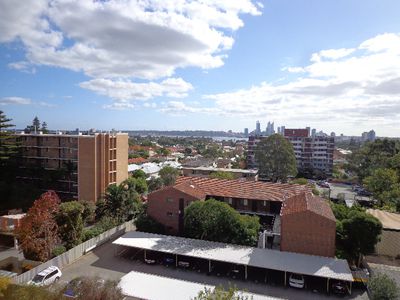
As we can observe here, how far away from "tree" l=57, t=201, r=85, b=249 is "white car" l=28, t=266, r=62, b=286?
4240 millimetres

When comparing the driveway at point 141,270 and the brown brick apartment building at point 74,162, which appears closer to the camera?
the driveway at point 141,270

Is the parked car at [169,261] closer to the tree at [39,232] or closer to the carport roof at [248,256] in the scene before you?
the carport roof at [248,256]

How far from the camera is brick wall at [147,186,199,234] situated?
33.4m

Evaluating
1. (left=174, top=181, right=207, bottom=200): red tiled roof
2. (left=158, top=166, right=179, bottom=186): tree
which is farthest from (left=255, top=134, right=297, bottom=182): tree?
(left=174, top=181, right=207, bottom=200): red tiled roof

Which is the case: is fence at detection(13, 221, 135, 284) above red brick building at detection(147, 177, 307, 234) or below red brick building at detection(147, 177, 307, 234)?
below

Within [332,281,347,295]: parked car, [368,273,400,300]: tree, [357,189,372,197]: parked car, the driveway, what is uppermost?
[368,273,400,300]: tree

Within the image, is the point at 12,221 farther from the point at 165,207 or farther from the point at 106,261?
the point at 165,207

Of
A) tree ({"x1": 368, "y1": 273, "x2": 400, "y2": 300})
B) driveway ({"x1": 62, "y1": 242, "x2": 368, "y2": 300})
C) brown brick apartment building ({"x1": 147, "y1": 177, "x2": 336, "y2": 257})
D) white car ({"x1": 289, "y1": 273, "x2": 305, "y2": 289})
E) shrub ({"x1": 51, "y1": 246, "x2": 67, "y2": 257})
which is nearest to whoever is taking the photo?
tree ({"x1": 368, "y1": 273, "x2": 400, "y2": 300})

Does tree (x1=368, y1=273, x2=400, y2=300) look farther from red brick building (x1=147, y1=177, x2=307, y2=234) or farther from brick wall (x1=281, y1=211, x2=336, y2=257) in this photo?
red brick building (x1=147, y1=177, x2=307, y2=234)

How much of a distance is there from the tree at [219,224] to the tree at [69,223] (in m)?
9.62

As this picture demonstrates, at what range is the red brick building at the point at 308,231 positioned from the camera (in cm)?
2536

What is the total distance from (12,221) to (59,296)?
73.3ft

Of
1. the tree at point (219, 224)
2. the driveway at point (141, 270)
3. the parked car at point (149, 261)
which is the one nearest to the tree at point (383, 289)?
the driveway at point (141, 270)

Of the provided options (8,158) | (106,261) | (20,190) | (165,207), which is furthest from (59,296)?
(8,158)
